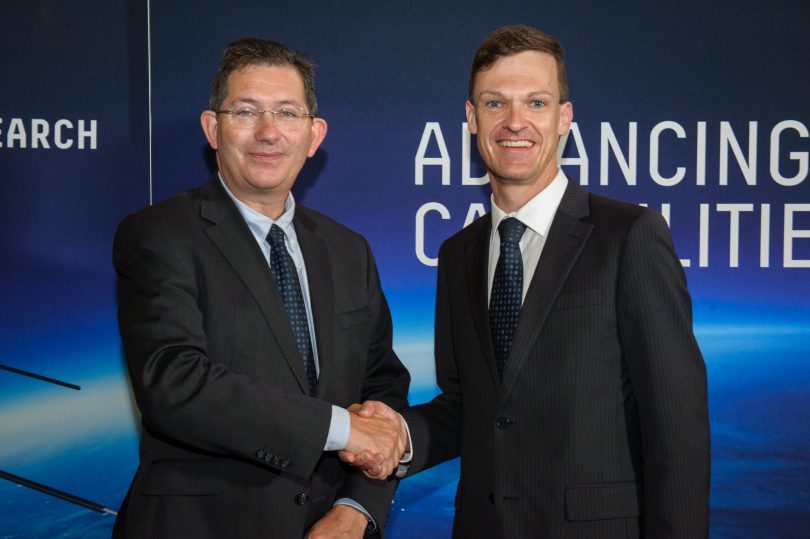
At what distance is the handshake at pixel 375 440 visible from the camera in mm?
2150

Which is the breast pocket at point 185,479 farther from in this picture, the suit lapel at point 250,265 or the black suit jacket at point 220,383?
the suit lapel at point 250,265

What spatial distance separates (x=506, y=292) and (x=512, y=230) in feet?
0.55

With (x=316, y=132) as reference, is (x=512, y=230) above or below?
below

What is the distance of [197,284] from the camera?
2141 mm

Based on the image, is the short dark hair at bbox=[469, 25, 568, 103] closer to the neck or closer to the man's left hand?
the neck

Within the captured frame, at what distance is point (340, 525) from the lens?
86.3 inches

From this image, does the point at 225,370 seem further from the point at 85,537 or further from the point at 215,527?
the point at 85,537

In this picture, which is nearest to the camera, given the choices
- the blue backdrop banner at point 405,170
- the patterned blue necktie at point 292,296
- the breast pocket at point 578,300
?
the breast pocket at point 578,300

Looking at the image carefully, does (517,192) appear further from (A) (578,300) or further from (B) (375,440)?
(B) (375,440)

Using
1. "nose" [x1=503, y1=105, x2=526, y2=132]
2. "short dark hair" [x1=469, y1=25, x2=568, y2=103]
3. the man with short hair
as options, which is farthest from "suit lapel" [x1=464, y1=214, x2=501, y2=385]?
"short dark hair" [x1=469, y1=25, x2=568, y2=103]

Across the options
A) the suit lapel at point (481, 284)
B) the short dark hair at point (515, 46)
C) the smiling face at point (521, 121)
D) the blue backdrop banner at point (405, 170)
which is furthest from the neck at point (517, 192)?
the blue backdrop banner at point (405, 170)

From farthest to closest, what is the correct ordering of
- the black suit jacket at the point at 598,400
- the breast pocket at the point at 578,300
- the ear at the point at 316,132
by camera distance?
1. the ear at the point at 316,132
2. the breast pocket at the point at 578,300
3. the black suit jacket at the point at 598,400

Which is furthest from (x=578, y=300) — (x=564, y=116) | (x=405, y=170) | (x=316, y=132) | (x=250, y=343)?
(x=405, y=170)

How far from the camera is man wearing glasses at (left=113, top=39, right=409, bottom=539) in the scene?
6.56 feet
